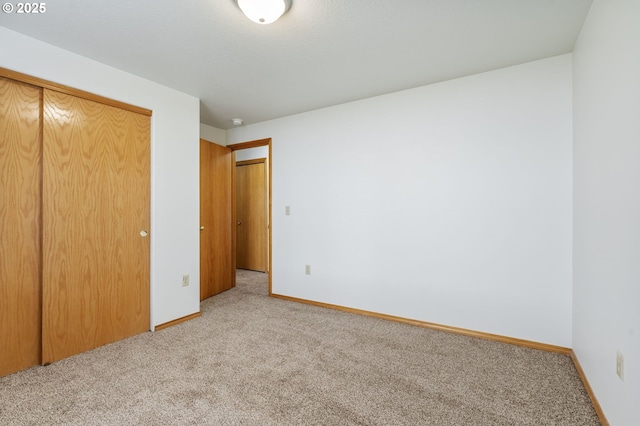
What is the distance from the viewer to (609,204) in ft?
4.92

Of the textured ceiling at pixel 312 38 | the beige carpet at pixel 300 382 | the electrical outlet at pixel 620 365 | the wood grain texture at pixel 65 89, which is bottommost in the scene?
the beige carpet at pixel 300 382

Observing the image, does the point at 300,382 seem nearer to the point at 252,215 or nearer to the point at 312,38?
the point at 312,38

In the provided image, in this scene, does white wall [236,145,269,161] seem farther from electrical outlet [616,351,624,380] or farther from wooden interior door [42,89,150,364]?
electrical outlet [616,351,624,380]

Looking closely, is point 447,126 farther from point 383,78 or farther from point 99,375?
point 99,375

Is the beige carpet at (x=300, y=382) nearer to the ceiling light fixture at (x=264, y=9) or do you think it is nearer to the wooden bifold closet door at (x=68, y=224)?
the wooden bifold closet door at (x=68, y=224)

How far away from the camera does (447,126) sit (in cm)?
274

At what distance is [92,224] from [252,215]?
3.20m

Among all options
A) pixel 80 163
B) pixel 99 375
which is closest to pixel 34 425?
pixel 99 375

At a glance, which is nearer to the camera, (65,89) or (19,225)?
(19,225)

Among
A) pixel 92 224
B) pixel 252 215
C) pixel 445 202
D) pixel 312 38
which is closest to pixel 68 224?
pixel 92 224

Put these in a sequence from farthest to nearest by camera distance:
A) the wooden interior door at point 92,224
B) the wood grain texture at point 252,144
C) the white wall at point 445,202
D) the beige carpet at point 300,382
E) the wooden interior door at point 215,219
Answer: the wood grain texture at point 252,144, the wooden interior door at point 215,219, the white wall at point 445,202, the wooden interior door at point 92,224, the beige carpet at point 300,382

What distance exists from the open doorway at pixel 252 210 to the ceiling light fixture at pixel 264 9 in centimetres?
359

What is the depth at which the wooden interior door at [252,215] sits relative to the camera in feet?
17.7

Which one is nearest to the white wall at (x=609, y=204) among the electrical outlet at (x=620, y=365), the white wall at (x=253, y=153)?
the electrical outlet at (x=620, y=365)
